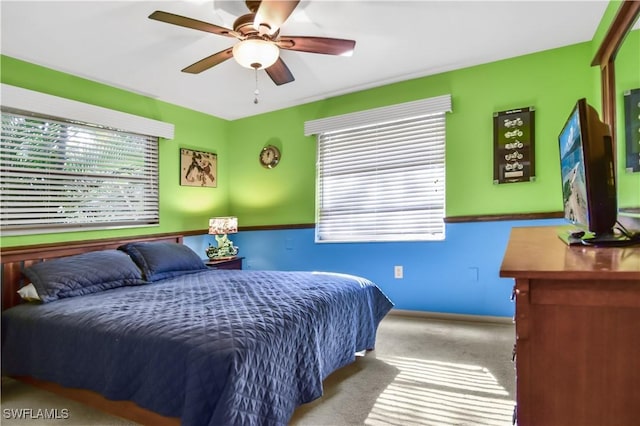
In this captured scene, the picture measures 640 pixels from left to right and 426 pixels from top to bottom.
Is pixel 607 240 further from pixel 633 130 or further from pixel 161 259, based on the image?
pixel 161 259

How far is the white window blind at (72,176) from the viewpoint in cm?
268

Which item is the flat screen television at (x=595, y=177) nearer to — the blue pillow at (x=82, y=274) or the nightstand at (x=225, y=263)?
the blue pillow at (x=82, y=274)

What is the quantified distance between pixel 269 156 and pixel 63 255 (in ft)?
7.72

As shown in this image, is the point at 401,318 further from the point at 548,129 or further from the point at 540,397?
the point at 540,397

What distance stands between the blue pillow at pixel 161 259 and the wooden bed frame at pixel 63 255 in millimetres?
308

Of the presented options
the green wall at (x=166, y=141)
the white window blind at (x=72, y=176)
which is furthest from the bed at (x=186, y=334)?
the green wall at (x=166, y=141)

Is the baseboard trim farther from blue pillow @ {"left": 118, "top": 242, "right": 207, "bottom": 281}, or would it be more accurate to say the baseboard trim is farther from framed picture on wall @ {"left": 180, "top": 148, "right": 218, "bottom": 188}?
framed picture on wall @ {"left": 180, "top": 148, "right": 218, "bottom": 188}

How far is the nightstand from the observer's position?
12.5 feet

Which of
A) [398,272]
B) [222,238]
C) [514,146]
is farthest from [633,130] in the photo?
[222,238]

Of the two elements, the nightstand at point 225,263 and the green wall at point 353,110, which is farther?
the nightstand at point 225,263

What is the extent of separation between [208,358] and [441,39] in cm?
269

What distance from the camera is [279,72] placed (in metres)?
2.52

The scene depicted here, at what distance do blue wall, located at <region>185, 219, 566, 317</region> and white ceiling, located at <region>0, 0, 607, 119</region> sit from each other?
1521 mm

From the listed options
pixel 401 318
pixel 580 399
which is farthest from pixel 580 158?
pixel 401 318
